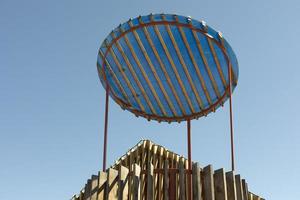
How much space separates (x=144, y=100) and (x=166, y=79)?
0.68 metres

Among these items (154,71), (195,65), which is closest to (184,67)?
(195,65)

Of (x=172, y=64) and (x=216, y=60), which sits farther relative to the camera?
(x=172, y=64)

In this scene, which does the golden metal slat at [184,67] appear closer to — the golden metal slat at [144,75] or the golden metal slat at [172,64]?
the golden metal slat at [172,64]

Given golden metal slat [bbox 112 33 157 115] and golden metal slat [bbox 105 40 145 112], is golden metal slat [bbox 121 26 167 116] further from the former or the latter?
golden metal slat [bbox 105 40 145 112]

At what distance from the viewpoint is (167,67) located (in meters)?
6.83

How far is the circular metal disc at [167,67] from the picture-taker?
6.05m

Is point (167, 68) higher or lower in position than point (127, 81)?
higher

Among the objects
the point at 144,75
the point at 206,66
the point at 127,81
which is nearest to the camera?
the point at 206,66

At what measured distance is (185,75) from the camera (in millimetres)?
6902

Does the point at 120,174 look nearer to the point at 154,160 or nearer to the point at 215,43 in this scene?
the point at 215,43

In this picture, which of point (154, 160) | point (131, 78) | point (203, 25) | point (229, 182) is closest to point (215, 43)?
point (203, 25)

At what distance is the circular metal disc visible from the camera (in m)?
6.05

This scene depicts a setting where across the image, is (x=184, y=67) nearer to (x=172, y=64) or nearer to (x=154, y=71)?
(x=172, y=64)

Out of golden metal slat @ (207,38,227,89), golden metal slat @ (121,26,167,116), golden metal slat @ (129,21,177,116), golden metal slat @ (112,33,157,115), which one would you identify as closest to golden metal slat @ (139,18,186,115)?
golden metal slat @ (129,21,177,116)
